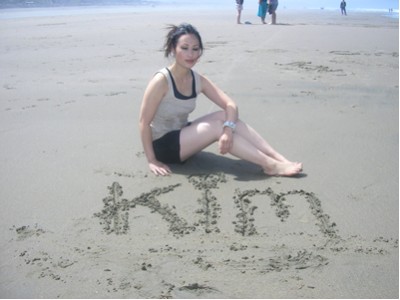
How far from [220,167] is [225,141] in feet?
1.31

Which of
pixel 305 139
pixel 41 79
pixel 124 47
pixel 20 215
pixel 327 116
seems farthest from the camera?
pixel 124 47

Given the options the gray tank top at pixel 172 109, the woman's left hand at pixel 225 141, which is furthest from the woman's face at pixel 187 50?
the woman's left hand at pixel 225 141

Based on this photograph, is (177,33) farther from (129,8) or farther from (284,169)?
(129,8)

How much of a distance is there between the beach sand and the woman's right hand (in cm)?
6

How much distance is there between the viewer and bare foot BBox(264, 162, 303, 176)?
3387 mm

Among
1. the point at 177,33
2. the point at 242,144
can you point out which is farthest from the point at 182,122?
the point at 177,33

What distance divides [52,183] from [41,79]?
3854 millimetres

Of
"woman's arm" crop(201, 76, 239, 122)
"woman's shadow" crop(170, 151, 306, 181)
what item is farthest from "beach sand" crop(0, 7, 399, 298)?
"woman's arm" crop(201, 76, 239, 122)

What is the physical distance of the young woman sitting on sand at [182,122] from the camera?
3344 millimetres

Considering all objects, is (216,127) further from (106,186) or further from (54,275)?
(54,275)

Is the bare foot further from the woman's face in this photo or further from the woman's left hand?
the woman's face

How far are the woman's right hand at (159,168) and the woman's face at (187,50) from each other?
85 cm

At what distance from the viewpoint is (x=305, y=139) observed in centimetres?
424

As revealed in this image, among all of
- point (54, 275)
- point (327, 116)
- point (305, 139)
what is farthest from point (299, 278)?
point (327, 116)
